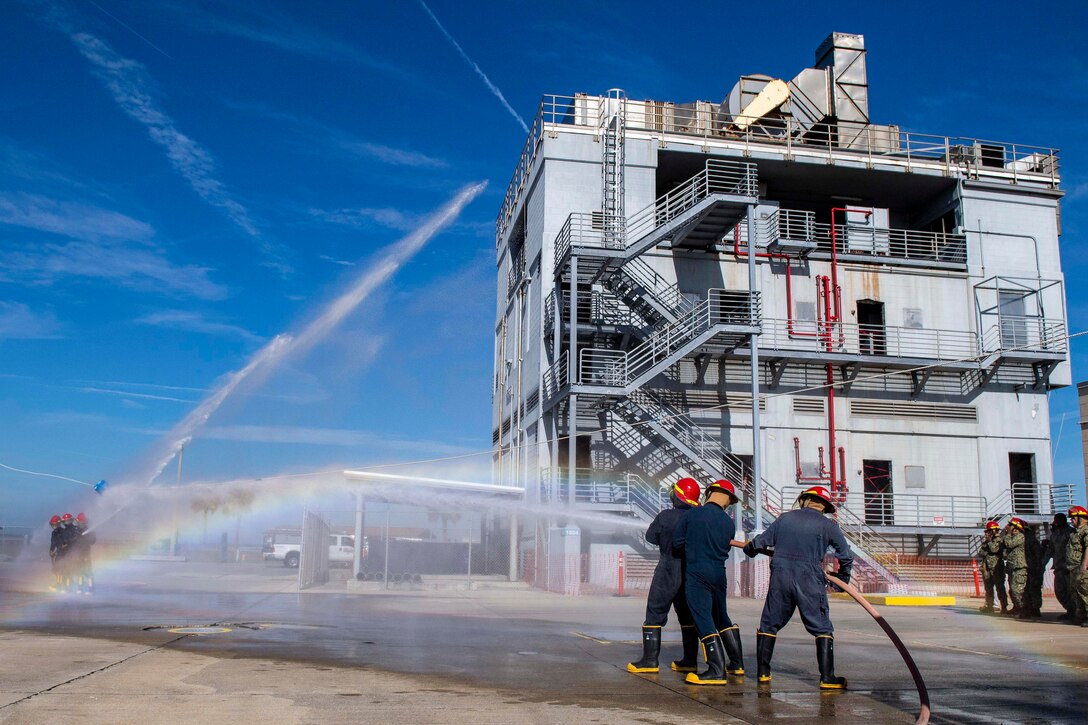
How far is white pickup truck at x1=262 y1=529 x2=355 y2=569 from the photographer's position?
4416cm

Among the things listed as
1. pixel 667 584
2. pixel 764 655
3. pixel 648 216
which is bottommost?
pixel 764 655

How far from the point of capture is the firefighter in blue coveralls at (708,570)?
8.71m

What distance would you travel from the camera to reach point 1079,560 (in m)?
15.7

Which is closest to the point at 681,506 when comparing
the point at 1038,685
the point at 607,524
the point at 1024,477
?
the point at 1038,685

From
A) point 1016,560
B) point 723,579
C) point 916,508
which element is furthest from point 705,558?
point 916,508

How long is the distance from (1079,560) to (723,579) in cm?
1027

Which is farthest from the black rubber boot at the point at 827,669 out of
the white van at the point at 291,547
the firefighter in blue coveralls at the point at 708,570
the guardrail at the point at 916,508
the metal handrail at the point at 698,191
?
the white van at the point at 291,547

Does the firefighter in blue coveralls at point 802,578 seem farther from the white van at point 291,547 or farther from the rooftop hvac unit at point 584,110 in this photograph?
the white van at point 291,547

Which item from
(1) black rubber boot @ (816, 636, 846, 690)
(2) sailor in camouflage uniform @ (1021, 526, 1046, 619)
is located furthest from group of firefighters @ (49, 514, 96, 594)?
(2) sailor in camouflage uniform @ (1021, 526, 1046, 619)

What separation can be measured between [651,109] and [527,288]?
26.7 ft

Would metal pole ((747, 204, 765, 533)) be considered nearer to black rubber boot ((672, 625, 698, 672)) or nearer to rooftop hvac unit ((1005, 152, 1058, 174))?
rooftop hvac unit ((1005, 152, 1058, 174))

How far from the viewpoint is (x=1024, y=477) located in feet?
106

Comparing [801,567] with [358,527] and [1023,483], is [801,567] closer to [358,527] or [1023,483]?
[358,527]

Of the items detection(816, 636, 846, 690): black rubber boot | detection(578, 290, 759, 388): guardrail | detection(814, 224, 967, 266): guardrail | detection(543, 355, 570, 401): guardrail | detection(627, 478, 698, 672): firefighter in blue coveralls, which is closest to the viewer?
detection(816, 636, 846, 690): black rubber boot
